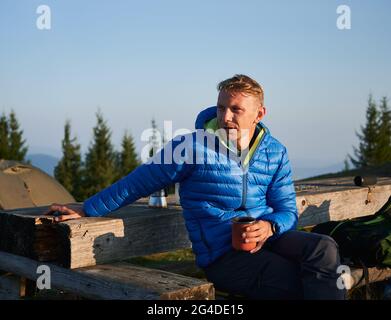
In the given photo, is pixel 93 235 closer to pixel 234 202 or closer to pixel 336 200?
pixel 234 202

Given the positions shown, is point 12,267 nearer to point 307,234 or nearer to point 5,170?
point 307,234

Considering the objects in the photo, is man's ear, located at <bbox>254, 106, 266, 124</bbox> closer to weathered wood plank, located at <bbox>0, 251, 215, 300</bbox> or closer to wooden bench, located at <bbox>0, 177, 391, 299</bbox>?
wooden bench, located at <bbox>0, 177, 391, 299</bbox>

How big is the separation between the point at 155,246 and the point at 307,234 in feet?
3.64

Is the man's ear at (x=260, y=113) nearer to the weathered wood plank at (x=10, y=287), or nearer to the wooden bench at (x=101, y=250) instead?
the wooden bench at (x=101, y=250)

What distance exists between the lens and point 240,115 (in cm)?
364

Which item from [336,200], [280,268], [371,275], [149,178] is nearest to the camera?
[280,268]

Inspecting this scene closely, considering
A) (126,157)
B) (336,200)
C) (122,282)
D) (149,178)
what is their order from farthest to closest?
1. (126,157)
2. (336,200)
3. (149,178)
4. (122,282)

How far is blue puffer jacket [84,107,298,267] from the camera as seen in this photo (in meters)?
3.55

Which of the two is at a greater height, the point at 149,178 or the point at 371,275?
the point at 149,178

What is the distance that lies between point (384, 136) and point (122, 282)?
3896cm

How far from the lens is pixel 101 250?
358 centimetres

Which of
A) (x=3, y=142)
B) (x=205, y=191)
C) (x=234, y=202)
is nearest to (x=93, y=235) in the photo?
(x=205, y=191)

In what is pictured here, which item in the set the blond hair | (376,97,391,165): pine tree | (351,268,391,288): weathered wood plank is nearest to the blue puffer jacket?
the blond hair
